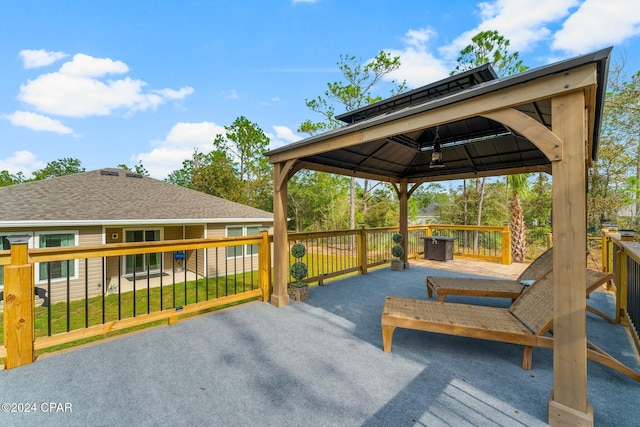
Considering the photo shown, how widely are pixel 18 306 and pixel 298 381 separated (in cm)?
258

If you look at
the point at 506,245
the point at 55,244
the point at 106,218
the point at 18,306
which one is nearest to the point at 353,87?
the point at 506,245

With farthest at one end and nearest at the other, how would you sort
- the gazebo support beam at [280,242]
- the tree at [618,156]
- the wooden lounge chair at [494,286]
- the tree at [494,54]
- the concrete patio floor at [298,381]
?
the tree at [494,54], the tree at [618,156], the gazebo support beam at [280,242], the wooden lounge chair at [494,286], the concrete patio floor at [298,381]

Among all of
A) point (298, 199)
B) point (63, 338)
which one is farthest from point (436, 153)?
point (298, 199)

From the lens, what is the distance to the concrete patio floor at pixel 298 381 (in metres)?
1.85

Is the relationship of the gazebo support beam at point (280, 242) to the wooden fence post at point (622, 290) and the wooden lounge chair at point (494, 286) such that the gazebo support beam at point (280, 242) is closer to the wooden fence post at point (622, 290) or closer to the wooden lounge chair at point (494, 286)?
the wooden lounge chair at point (494, 286)

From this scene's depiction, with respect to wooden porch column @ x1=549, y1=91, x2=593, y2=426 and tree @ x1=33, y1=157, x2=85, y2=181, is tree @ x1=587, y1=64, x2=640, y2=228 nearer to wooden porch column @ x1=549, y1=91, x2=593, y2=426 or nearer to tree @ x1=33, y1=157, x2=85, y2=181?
wooden porch column @ x1=549, y1=91, x2=593, y2=426

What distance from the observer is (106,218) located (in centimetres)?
794

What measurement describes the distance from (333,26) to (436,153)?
769 cm

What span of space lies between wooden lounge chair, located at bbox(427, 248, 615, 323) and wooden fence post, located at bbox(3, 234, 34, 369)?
4.46 metres

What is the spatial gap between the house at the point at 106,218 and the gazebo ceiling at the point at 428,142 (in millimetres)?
3057

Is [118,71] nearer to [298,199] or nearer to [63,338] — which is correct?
[298,199]

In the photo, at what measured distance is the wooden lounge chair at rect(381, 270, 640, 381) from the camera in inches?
90.3

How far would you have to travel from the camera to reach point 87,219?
7609 mm

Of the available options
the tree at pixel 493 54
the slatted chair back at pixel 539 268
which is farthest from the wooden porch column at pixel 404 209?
the tree at pixel 493 54
